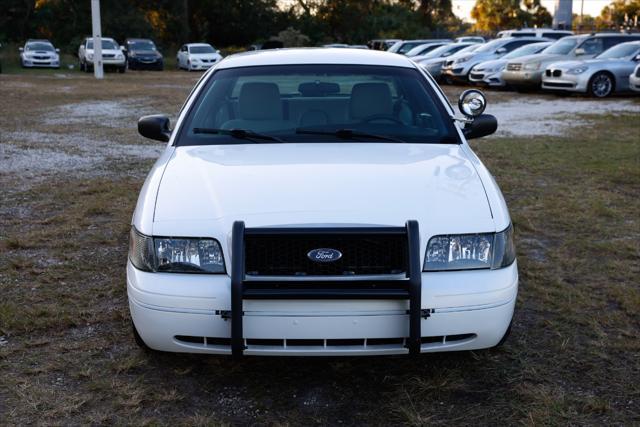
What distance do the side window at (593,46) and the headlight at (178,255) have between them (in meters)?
19.6

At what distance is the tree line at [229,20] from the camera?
5034 centimetres

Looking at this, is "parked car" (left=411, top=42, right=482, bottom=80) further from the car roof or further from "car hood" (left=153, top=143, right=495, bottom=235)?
"car hood" (left=153, top=143, right=495, bottom=235)

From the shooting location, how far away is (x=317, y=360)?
3.88m

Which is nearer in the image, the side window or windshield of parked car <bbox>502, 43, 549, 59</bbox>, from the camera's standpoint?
the side window

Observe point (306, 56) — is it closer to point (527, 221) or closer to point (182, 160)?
point (182, 160)

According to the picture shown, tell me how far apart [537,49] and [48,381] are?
71.7ft

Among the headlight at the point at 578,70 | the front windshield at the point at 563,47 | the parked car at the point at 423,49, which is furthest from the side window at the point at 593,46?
the parked car at the point at 423,49

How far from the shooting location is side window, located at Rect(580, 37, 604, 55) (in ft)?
68.3

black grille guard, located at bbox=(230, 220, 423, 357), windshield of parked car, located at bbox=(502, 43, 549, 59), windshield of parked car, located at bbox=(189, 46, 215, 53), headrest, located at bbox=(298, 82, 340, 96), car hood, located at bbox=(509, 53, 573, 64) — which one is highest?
windshield of parked car, located at bbox=(189, 46, 215, 53)

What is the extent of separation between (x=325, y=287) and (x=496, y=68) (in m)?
21.1

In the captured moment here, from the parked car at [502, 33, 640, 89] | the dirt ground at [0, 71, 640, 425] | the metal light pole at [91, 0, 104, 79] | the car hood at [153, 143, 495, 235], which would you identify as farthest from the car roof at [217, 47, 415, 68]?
the metal light pole at [91, 0, 104, 79]

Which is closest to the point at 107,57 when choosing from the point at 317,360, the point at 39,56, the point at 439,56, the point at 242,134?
the point at 39,56

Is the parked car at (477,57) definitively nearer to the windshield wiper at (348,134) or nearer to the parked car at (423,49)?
the parked car at (423,49)

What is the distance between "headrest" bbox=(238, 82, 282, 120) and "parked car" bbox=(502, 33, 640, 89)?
17172 millimetres
